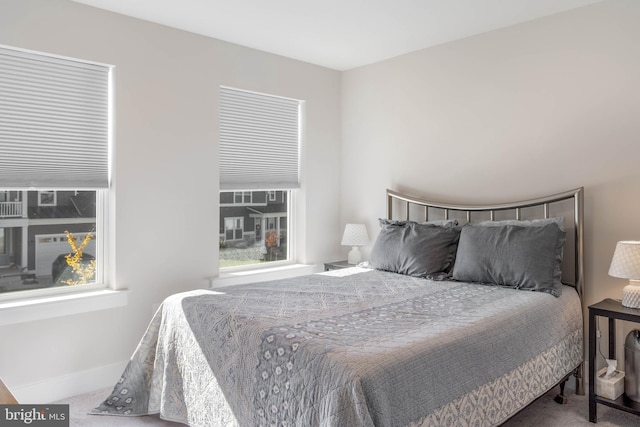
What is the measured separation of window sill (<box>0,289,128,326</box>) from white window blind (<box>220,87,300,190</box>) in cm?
125

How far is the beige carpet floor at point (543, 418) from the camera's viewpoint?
264 cm

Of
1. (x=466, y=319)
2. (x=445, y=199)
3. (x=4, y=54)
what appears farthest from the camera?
(x=445, y=199)

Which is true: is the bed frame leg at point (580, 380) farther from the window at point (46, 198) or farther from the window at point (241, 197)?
the window at point (46, 198)

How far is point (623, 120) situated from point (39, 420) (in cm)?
344

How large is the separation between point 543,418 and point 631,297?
849mm

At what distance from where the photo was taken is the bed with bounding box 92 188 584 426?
5.90 feet

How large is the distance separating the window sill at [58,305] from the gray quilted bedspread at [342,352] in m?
0.63

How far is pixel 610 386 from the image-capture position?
2674mm

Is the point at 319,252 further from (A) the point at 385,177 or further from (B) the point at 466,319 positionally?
(B) the point at 466,319

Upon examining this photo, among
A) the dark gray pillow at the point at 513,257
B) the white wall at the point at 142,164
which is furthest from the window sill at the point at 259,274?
the dark gray pillow at the point at 513,257

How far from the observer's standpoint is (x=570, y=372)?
9.42 ft

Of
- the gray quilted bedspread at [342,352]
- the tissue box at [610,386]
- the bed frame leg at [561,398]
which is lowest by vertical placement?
the bed frame leg at [561,398]

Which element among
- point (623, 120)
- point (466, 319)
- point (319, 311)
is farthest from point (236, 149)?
point (623, 120)

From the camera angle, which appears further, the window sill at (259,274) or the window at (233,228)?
the window at (233,228)
